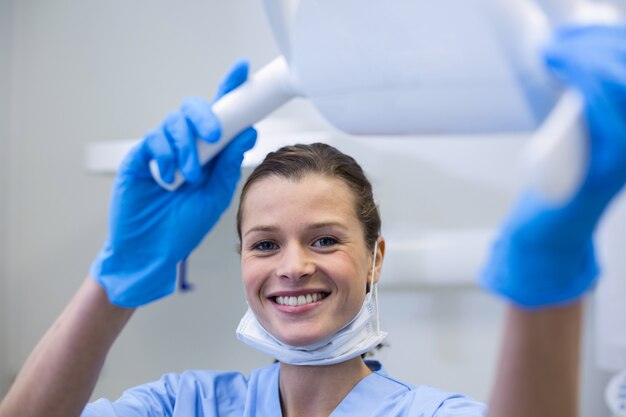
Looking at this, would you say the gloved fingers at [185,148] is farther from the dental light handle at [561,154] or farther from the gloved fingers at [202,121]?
the dental light handle at [561,154]

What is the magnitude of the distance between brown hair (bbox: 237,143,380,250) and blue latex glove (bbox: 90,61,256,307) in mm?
105

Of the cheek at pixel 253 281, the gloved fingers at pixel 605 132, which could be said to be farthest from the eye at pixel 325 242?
the gloved fingers at pixel 605 132

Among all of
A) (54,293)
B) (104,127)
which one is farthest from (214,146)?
(54,293)

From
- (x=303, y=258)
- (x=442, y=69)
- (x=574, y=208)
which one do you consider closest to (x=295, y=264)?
(x=303, y=258)

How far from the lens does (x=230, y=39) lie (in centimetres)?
213

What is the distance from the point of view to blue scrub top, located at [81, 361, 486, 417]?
117 cm

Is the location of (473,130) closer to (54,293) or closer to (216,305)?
(216,305)

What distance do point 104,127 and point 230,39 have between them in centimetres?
49

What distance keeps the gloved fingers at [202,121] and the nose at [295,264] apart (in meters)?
0.23

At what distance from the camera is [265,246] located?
126cm

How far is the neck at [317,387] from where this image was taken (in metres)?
1.25

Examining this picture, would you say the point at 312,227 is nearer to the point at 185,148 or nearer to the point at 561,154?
the point at 185,148

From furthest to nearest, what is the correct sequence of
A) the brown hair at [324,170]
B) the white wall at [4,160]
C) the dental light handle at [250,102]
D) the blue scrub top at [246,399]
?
the white wall at [4,160] → the brown hair at [324,170] → the blue scrub top at [246,399] → the dental light handle at [250,102]

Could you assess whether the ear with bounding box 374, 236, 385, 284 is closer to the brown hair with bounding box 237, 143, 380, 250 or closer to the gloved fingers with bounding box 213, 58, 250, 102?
the brown hair with bounding box 237, 143, 380, 250
